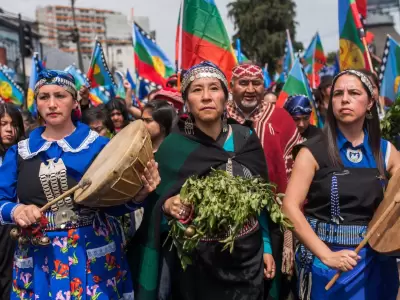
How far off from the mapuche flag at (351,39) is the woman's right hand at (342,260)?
4.30 meters

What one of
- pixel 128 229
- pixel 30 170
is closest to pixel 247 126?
pixel 128 229

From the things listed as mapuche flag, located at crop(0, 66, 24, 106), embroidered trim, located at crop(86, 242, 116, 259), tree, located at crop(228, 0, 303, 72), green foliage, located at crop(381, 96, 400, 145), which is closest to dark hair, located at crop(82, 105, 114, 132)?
embroidered trim, located at crop(86, 242, 116, 259)

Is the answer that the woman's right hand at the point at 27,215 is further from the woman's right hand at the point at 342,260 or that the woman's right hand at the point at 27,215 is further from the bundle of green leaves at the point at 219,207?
the woman's right hand at the point at 342,260

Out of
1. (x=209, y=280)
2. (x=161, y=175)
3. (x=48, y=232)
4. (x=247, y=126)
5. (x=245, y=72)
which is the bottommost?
(x=209, y=280)

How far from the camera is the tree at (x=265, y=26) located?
1556 inches

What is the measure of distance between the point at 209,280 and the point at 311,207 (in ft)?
2.34

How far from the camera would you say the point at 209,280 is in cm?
288

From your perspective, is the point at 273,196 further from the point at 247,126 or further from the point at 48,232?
the point at 48,232

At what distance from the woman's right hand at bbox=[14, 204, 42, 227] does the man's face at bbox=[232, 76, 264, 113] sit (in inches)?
82.6

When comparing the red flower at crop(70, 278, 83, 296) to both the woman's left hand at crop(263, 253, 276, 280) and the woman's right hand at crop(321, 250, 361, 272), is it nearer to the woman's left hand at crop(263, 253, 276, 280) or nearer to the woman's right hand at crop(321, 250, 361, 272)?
the woman's left hand at crop(263, 253, 276, 280)

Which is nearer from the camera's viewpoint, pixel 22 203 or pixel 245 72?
pixel 22 203

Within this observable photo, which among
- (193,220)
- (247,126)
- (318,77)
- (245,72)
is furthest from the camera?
(318,77)

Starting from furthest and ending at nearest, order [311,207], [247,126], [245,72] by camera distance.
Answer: [245,72] < [247,126] < [311,207]

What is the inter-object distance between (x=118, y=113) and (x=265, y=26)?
35.9m
